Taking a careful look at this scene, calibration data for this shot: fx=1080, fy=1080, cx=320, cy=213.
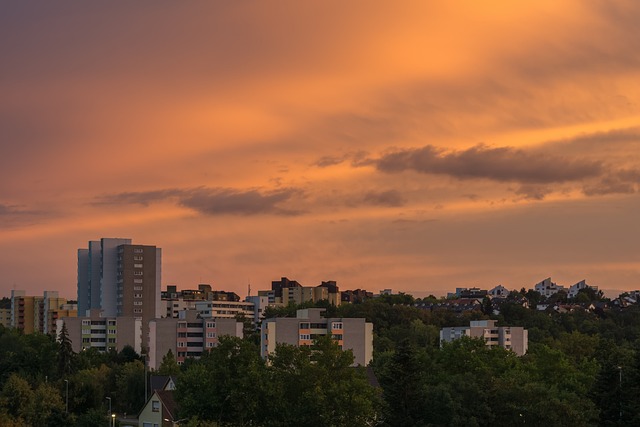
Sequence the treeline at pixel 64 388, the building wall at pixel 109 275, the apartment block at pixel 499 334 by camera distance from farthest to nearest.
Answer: the building wall at pixel 109 275 < the apartment block at pixel 499 334 < the treeline at pixel 64 388

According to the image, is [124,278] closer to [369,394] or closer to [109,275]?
[109,275]

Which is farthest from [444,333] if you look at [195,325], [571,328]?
[195,325]

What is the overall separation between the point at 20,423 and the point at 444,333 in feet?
360

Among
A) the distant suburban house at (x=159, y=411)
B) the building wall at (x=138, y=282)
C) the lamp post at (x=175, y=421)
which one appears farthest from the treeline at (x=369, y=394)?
the building wall at (x=138, y=282)

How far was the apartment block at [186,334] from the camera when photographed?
15262cm

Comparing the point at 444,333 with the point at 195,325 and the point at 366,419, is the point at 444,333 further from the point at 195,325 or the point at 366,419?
the point at 366,419

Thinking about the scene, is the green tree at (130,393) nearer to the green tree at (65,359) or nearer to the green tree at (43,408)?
the green tree at (65,359)

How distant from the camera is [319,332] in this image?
136375 millimetres

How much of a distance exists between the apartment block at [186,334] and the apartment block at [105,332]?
977cm

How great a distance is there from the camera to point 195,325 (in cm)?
15712

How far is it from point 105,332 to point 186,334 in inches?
611

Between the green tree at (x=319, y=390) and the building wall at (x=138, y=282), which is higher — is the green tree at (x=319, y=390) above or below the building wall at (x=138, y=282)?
below

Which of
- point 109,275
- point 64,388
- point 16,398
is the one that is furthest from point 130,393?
point 109,275

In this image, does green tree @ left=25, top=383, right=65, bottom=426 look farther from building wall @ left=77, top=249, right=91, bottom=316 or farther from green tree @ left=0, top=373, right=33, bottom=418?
building wall @ left=77, top=249, right=91, bottom=316
